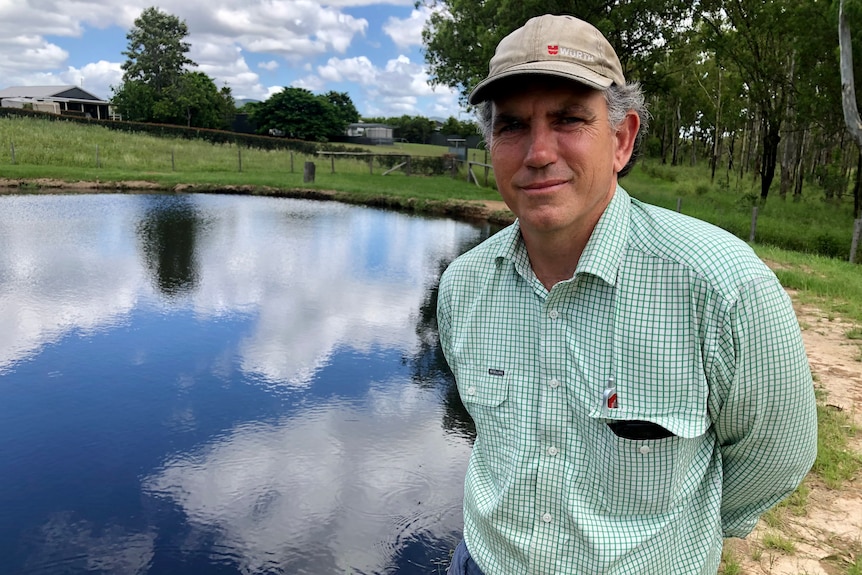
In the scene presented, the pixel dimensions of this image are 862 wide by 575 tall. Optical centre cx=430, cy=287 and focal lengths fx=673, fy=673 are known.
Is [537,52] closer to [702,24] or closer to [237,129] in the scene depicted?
[702,24]

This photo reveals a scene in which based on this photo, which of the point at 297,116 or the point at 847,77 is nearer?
the point at 847,77

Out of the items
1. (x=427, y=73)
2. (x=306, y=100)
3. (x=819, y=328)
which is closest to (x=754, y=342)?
(x=819, y=328)

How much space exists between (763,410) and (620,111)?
671mm

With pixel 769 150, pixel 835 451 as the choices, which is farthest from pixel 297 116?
pixel 835 451

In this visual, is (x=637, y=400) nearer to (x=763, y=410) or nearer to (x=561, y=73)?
(x=763, y=410)

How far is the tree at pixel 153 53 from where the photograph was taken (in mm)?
52969

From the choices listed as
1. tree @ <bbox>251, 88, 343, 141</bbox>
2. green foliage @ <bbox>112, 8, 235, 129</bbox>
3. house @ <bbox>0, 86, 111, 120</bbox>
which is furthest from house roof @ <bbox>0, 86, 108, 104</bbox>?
tree @ <bbox>251, 88, 343, 141</bbox>

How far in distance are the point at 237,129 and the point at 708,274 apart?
6197 centimetres

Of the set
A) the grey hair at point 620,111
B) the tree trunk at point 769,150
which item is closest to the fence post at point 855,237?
the tree trunk at point 769,150

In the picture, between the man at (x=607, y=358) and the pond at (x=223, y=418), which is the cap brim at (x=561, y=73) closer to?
the man at (x=607, y=358)

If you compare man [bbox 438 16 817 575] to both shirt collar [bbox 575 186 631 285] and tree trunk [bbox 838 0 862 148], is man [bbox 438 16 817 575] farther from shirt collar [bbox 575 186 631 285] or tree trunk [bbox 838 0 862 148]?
tree trunk [bbox 838 0 862 148]

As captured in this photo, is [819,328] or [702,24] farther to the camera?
[702,24]

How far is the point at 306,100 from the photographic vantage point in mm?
56750

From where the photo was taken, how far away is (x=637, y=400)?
1310 mm
